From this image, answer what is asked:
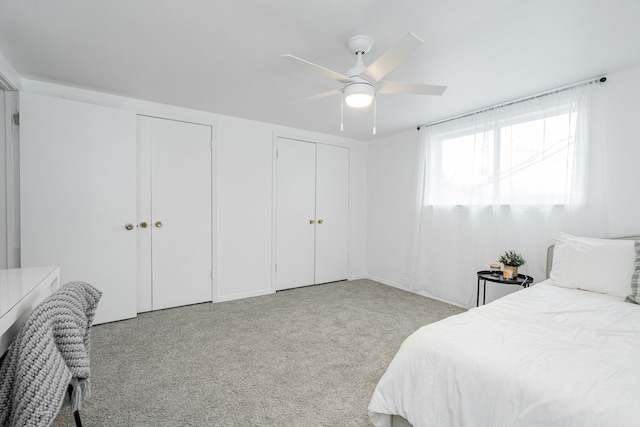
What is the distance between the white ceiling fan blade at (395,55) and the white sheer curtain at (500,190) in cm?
Answer: 201

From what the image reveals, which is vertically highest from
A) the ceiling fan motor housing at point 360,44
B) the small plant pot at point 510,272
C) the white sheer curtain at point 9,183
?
the ceiling fan motor housing at point 360,44

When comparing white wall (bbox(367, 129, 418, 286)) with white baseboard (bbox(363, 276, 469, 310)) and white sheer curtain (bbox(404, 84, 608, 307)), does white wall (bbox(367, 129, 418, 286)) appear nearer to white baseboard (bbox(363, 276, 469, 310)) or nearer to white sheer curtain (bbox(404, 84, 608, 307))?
white baseboard (bbox(363, 276, 469, 310))

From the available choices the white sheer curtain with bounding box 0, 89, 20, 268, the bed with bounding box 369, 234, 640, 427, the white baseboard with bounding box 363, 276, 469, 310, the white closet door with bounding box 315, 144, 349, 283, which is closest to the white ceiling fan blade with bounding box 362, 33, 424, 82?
the bed with bounding box 369, 234, 640, 427

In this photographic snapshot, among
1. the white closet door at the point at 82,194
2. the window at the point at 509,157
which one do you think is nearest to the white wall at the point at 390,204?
the window at the point at 509,157

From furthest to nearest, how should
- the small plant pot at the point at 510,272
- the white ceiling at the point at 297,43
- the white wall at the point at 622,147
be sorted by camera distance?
the small plant pot at the point at 510,272
the white wall at the point at 622,147
the white ceiling at the point at 297,43

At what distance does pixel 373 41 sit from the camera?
1925mm

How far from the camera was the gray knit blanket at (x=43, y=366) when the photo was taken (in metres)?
0.80

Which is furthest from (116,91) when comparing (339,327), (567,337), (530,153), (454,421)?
(530,153)

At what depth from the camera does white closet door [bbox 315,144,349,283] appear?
4.48 m

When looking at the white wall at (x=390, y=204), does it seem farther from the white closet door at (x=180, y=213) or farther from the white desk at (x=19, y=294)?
the white desk at (x=19, y=294)

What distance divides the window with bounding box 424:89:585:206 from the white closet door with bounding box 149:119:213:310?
2.91m

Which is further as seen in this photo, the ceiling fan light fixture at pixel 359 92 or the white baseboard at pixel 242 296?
the white baseboard at pixel 242 296

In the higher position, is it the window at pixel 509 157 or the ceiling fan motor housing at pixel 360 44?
the ceiling fan motor housing at pixel 360 44

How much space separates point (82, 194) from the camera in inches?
107
